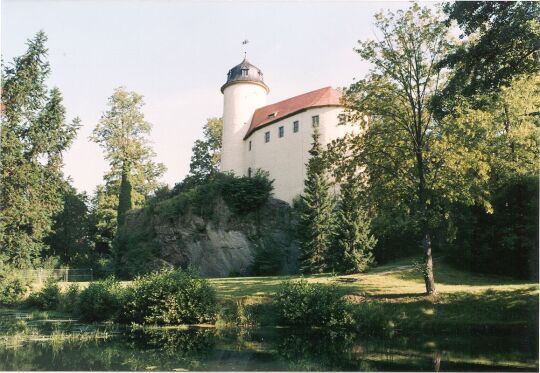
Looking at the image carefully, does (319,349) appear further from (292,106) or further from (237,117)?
(237,117)

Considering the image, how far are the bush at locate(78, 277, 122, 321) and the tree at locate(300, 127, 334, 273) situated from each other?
11.4m

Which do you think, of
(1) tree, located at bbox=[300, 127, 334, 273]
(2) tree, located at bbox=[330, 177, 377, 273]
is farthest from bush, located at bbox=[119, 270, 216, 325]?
(1) tree, located at bbox=[300, 127, 334, 273]

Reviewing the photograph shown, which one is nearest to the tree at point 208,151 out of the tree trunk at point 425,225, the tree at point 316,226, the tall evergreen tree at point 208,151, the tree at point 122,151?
the tall evergreen tree at point 208,151

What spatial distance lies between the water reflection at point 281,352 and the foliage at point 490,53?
7728 millimetres

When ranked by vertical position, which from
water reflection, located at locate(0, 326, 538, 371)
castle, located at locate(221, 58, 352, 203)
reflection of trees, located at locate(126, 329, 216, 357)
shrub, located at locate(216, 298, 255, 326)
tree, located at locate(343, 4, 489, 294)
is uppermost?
castle, located at locate(221, 58, 352, 203)

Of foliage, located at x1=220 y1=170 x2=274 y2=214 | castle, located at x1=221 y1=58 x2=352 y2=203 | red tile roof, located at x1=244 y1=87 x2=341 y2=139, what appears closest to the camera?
foliage, located at x1=220 y1=170 x2=274 y2=214

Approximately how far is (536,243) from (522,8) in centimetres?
1014

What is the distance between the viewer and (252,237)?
108 ft

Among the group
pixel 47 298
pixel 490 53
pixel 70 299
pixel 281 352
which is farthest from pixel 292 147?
pixel 281 352

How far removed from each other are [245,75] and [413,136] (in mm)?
29265

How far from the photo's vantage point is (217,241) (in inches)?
1287

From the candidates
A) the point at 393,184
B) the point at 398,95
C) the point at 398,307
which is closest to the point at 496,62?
the point at 398,95

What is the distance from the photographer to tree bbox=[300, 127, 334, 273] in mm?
26938

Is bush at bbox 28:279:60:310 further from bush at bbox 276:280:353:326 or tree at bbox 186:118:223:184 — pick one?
tree at bbox 186:118:223:184
